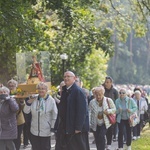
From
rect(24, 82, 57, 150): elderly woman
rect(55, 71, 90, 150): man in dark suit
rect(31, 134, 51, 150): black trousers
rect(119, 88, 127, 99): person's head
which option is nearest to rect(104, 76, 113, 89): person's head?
rect(119, 88, 127, 99): person's head

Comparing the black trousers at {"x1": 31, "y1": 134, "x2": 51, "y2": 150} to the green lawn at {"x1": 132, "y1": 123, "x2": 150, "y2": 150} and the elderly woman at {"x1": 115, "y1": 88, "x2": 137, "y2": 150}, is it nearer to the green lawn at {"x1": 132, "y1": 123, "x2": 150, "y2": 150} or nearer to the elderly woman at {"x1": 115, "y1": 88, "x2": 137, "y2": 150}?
the elderly woman at {"x1": 115, "y1": 88, "x2": 137, "y2": 150}

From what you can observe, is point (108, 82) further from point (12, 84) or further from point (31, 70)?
point (12, 84)

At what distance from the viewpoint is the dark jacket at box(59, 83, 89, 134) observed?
27.4ft

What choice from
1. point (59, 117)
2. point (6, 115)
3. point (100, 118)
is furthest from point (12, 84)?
point (59, 117)

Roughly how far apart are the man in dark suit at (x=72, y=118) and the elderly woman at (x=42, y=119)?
49 cm

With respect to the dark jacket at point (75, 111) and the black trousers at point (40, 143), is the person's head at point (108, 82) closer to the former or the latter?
the black trousers at point (40, 143)

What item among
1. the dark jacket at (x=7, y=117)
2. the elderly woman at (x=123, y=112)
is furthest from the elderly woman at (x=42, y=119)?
the elderly woman at (x=123, y=112)

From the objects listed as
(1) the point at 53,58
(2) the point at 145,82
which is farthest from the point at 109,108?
(2) the point at 145,82

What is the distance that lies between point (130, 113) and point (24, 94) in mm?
2737

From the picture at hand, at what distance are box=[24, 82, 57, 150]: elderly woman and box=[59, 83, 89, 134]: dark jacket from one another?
0.72 m

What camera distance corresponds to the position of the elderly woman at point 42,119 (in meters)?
9.10

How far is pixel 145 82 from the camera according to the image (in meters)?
86.7

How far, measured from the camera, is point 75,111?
8.44 m

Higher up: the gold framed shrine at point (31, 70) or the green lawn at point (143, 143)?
the gold framed shrine at point (31, 70)
